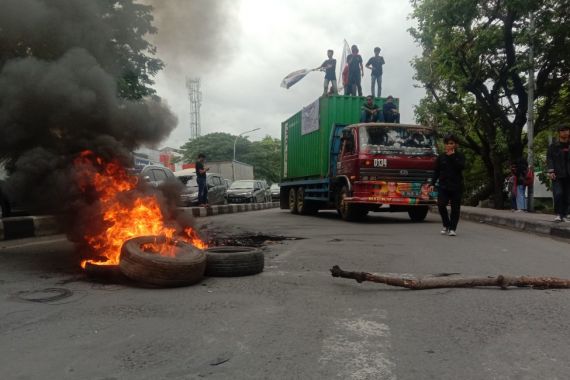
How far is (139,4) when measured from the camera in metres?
7.18

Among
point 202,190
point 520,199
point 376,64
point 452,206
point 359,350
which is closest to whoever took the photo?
point 359,350

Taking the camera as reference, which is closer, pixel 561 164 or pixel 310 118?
pixel 561 164

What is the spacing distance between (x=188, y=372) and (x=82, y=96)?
4.58 m

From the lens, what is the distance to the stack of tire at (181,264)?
4.43 m

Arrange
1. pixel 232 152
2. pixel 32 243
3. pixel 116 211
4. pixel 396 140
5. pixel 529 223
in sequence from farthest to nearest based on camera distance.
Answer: pixel 232 152 < pixel 396 140 < pixel 529 223 < pixel 32 243 < pixel 116 211

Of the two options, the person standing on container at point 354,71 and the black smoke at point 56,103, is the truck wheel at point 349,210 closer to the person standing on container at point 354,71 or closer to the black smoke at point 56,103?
the person standing on container at point 354,71

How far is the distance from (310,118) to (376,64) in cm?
299

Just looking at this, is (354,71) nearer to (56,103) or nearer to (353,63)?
(353,63)

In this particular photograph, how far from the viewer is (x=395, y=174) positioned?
1130 centimetres

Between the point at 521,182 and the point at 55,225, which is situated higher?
the point at 521,182

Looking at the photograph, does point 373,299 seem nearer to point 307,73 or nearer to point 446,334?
point 446,334

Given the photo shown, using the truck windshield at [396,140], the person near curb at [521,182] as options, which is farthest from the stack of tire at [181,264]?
the person near curb at [521,182]

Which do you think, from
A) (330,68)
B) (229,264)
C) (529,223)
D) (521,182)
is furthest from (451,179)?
(521,182)

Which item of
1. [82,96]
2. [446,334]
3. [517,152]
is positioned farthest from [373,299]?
[517,152]
